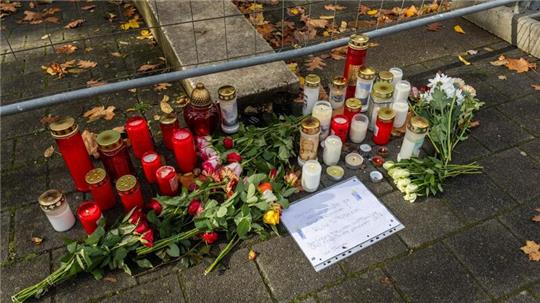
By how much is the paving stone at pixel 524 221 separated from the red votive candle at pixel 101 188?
7.94 ft

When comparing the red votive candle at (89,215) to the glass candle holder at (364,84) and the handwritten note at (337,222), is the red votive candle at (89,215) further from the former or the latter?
the glass candle holder at (364,84)

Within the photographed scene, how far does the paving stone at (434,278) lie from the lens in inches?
84.8

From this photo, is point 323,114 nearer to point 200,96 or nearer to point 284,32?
point 200,96

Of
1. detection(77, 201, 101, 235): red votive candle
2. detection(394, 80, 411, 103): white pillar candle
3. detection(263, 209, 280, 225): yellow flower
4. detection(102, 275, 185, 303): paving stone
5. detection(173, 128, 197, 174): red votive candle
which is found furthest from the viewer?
detection(394, 80, 411, 103): white pillar candle

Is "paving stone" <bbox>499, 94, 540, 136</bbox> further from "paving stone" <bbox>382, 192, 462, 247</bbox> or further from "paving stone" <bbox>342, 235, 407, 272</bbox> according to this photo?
"paving stone" <bbox>342, 235, 407, 272</bbox>

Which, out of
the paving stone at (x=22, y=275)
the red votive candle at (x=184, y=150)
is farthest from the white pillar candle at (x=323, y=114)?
the paving stone at (x=22, y=275)

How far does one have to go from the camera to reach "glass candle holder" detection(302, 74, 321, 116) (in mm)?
2896

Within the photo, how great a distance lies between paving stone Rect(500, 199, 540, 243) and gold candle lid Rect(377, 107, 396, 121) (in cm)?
94

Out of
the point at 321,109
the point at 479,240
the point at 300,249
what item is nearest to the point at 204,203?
the point at 300,249

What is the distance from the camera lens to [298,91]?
3.24m

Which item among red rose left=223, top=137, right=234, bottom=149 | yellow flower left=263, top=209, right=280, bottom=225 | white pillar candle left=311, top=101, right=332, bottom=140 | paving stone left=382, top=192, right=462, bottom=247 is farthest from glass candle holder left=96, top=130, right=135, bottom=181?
paving stone left=382, top=192, right=462, bottom=247

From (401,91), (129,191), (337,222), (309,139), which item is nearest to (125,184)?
(129,191)

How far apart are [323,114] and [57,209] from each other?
5.69 ft

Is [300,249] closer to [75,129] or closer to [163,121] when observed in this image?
[163,121]
